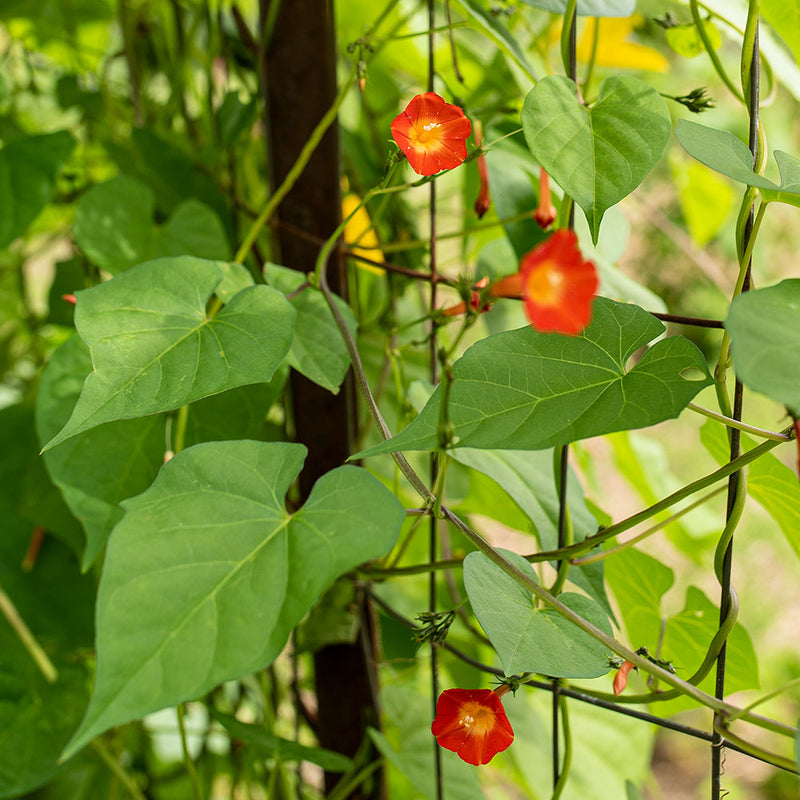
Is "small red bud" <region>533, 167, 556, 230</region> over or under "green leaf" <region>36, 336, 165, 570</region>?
over

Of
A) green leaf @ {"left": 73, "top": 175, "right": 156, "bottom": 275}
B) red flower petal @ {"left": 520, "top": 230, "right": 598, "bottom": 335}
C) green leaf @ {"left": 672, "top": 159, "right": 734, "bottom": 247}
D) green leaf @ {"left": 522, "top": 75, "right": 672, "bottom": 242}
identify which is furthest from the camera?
green leaf @ {"left": 672, "top": 159, "right": 734, "bottom": 247}

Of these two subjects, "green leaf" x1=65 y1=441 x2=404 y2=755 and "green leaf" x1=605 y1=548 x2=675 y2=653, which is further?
"green leaf" x1=605 y1=548 x2=675 y2=653

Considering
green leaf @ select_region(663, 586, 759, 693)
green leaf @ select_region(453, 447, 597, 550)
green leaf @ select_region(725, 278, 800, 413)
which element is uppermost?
green leaf @ select_region(725, 278, 800, 413)

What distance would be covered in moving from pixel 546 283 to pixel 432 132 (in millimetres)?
175

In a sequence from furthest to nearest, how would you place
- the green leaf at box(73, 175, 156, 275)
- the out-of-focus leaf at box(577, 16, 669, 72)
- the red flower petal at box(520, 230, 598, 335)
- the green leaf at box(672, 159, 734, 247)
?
the green leaf at box(672, 159, 734, 247)
the out-of-focus leaf at box(577, 16, 669, 72)
the green leaf at box(73, 175, 156, 275)
the red flower petal at box(520, 230, 598, 335)

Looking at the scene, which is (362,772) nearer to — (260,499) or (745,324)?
(260,499)

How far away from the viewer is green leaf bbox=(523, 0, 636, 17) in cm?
44

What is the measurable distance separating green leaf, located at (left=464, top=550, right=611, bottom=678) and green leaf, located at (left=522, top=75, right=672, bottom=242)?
0.16m

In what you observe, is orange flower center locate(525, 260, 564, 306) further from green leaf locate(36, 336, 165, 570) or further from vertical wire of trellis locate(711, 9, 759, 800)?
green leaf locate(36, 336, 165, 570)

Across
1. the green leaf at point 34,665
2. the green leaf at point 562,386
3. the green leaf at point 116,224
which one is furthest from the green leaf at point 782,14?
the green leaf at point 34,665

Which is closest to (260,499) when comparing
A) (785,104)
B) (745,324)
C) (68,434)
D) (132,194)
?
(68,434)

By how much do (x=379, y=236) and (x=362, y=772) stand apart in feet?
1.40

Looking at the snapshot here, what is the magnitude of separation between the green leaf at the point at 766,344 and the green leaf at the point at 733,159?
0.06m

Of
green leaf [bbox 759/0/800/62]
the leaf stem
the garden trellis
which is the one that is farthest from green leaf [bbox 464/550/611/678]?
green leaf [bbox 759/0/800/62]
